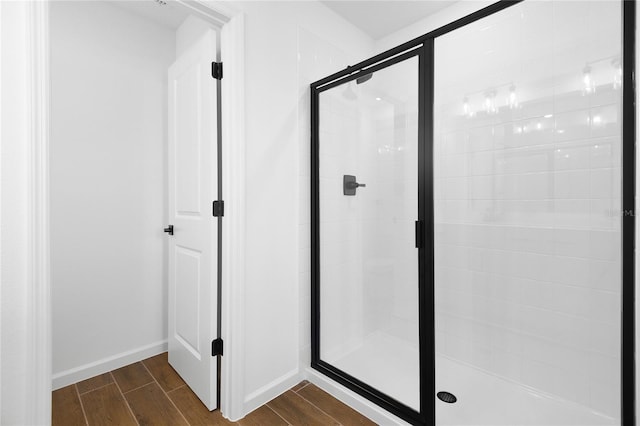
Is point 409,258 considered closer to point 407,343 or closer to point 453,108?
point 407,343

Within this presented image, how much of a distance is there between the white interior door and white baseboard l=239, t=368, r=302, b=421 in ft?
0.61

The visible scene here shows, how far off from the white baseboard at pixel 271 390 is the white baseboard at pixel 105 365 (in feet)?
3.34

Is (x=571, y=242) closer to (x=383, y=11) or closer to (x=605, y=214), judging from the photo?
(x=605, y=214)

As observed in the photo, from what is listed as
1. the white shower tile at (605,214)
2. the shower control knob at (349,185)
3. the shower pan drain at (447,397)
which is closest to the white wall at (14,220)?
the shower control knob at (349,185)

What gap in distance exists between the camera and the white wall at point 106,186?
6.45 feet

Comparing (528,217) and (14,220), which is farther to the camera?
(528,217)

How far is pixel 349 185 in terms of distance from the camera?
194 centimetres

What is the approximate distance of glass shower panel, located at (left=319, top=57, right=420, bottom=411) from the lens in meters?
1.62

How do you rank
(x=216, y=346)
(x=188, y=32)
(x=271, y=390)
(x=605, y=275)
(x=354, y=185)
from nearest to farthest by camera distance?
(x=605, y=275), (x=216, y=346), (x=271, y=390), (x=354, y=185), (x=188, y=32)

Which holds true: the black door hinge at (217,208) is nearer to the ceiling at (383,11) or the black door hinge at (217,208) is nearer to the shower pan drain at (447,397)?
the shower pan drain at (447,397)

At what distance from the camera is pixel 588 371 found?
1581 millimetres

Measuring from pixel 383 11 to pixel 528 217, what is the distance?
1.66 m

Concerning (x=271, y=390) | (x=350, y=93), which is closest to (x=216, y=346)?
(x=271, y=390)

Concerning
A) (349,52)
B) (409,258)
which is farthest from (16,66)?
(349,52)
